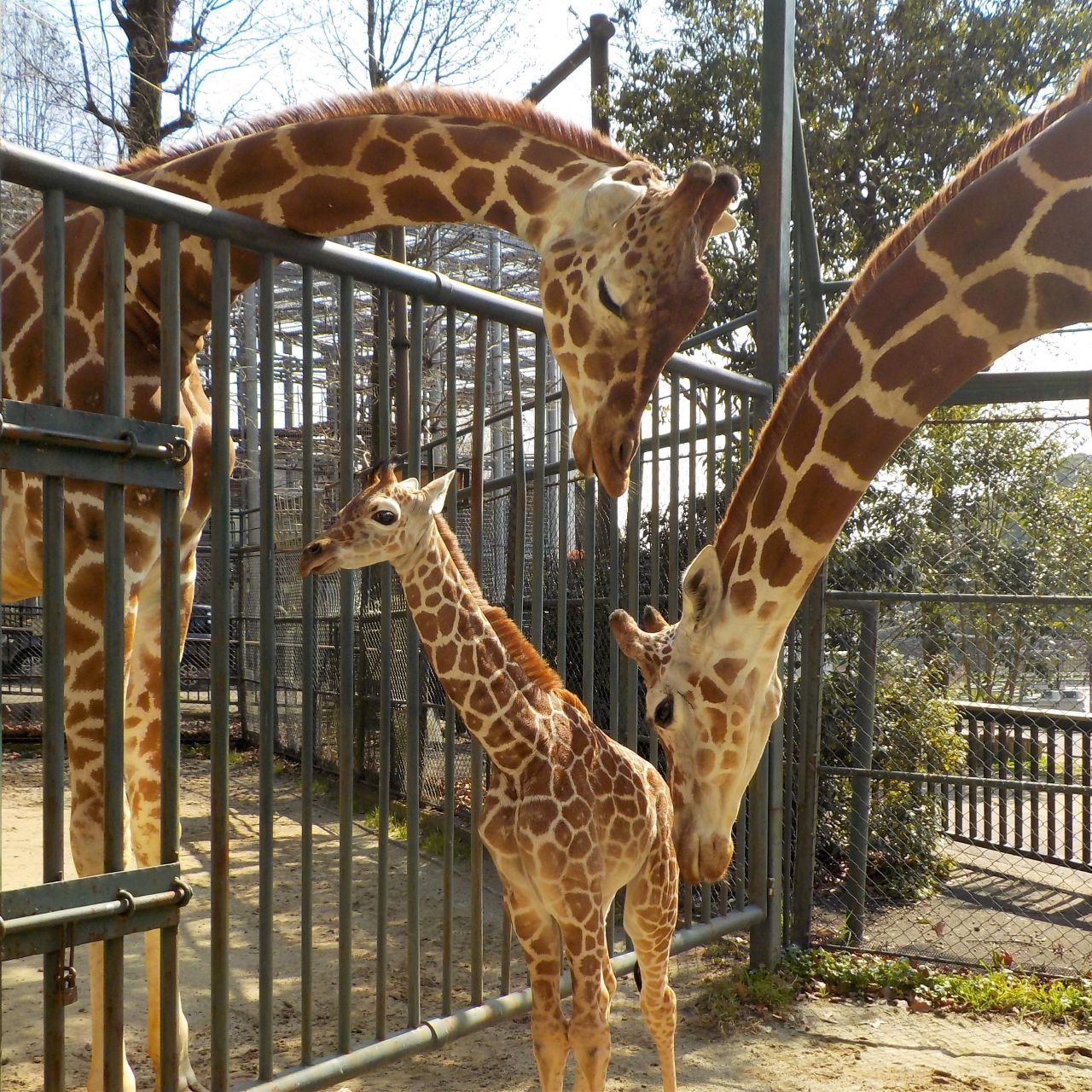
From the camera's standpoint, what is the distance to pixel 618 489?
279 cm

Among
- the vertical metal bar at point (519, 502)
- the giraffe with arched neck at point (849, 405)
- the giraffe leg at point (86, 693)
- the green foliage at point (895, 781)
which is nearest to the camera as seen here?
the giraffe with arched neck at point (849, 405)

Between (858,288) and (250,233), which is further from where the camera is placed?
(250,233)

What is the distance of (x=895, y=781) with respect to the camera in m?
6.23

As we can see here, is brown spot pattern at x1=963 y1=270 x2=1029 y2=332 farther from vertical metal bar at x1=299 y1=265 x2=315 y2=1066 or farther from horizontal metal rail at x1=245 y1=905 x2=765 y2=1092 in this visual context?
horizontal metal rail at x1=245 y1=905 x2=765 y2=1092

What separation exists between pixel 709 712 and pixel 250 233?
68.5 inches

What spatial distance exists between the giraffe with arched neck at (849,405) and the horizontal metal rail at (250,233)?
1.10m

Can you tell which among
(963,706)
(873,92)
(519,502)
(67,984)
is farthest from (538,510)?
(873,92)

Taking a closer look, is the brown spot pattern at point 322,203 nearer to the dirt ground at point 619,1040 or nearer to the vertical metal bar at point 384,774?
the vertical metal bar at point 384,774

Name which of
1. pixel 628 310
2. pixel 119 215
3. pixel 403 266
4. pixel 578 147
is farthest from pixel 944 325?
pixel 119 215

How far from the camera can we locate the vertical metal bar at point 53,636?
221 centimetres

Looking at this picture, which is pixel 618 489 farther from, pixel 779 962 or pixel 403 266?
pixel 779 962

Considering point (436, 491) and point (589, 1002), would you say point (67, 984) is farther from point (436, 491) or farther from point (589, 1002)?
point (436, 491)

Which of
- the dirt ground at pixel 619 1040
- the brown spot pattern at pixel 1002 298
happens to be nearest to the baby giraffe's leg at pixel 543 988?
the dirt ground at pixel 619 1040

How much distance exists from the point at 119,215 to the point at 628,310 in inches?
49.7
